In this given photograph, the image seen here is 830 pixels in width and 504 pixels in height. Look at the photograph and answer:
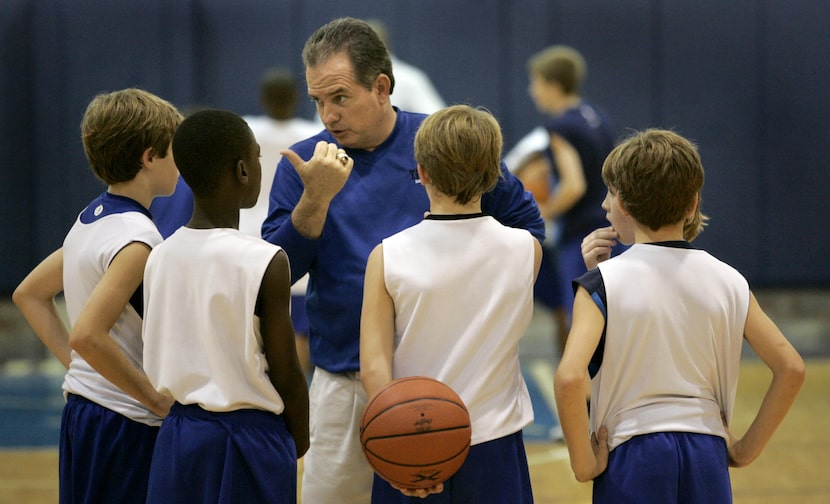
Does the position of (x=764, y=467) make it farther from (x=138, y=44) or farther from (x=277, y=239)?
(x=138, y=44)

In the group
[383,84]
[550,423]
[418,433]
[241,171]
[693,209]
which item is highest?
[383,84]

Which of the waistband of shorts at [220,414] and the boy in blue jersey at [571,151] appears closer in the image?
the waistband of shorts at [220,414]

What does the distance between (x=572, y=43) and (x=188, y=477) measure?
8.07 m

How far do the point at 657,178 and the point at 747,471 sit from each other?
302 cm

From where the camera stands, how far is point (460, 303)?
213 centimetres

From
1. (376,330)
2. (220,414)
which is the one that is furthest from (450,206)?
(220,414)

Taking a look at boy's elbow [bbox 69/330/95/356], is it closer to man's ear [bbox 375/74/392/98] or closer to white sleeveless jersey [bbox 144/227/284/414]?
white sleeveless jersey [bbox 144/227/284/414]

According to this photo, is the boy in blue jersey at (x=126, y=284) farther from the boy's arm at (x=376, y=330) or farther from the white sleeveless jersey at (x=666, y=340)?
the white sleeveless jersey at (x=666, y=340)

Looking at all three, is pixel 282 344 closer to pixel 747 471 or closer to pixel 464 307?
pixel 464 307

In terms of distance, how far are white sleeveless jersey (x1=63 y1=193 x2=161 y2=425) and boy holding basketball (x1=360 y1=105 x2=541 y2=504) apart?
59 cm

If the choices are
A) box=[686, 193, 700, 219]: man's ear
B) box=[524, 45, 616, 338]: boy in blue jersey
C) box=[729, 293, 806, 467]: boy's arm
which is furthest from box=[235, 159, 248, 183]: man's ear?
box=[524, 45, 616, 338]: boy in blue jersey

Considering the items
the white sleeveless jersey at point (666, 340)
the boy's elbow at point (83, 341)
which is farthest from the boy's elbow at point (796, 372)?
the boy's elbow at point (83, 341)

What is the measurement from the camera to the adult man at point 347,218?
2.45 metres

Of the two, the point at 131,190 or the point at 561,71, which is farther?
the point at 561,71
